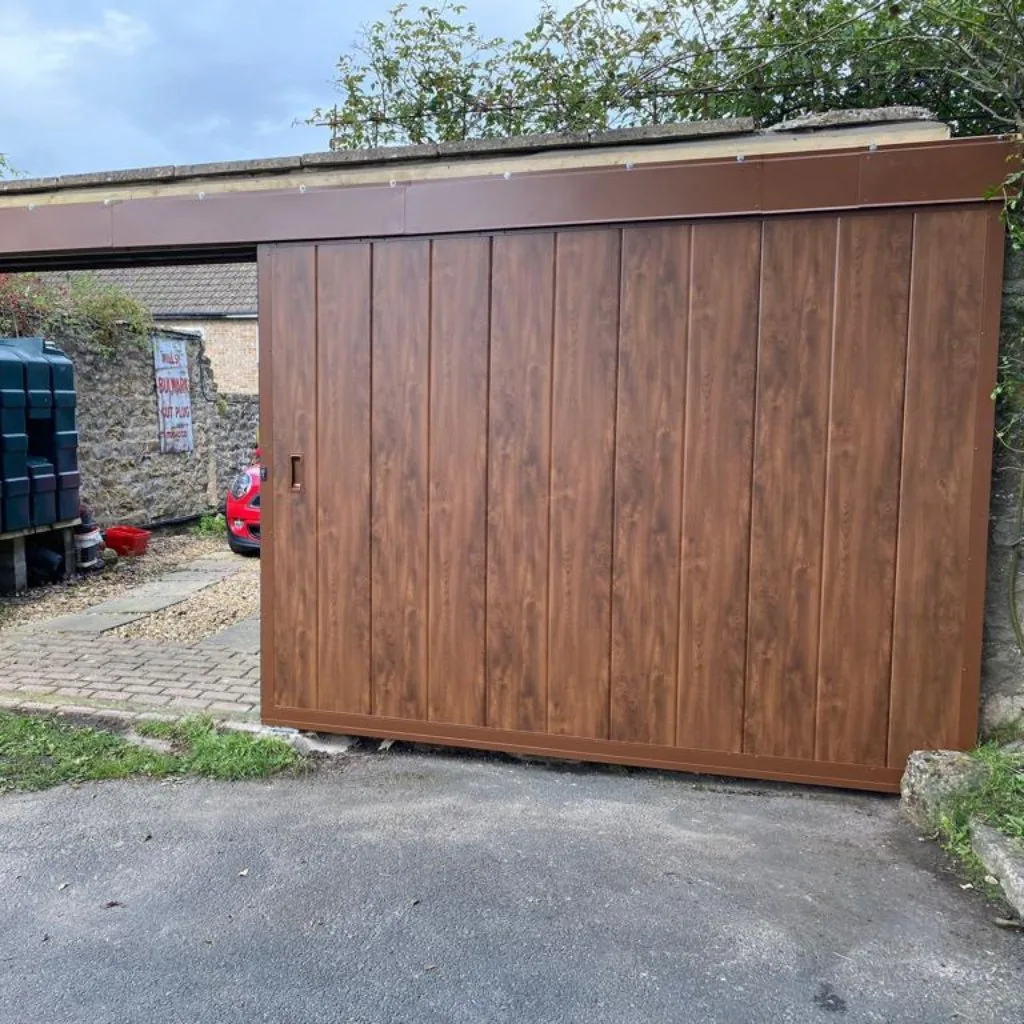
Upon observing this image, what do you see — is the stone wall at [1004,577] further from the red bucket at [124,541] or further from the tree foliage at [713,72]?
the red bucket at [124,541]

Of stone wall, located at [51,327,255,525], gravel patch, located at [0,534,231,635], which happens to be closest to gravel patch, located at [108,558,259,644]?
gravel patch, located at [0,534,231,635]

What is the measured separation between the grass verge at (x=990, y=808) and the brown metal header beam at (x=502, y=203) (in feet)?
6.94

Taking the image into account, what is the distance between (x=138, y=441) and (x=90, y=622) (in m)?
4.39

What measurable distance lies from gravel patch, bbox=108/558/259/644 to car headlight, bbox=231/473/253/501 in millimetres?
1540

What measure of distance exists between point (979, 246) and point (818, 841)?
2.31 metres

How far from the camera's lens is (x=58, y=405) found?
26.0 ft

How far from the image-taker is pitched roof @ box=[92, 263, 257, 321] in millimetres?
16552

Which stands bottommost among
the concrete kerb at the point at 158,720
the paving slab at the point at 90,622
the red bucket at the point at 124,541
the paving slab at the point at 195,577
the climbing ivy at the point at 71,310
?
the concrete kerb at the point at 158,720

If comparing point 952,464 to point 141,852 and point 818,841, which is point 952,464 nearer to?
point 818,841

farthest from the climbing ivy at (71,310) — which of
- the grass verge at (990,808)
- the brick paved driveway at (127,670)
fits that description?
the grass verge at (990,808)

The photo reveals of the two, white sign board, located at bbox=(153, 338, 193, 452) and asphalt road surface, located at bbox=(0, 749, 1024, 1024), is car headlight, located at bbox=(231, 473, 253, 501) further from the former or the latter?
asphalt road surface, located at bbox=(0, 749, 1024, 1024)

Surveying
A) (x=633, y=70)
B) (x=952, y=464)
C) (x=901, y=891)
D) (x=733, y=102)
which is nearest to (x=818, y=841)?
(x=901, y=891)

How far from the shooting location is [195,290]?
17281mm

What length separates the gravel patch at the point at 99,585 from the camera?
23.4ft
